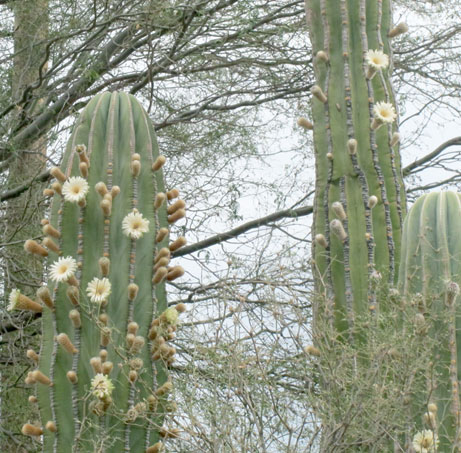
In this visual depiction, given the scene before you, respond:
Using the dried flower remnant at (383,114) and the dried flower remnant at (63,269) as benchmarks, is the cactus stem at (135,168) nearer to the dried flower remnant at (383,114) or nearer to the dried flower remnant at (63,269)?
the dried flower remnant at (63,269)

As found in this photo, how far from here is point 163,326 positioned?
11.0ft

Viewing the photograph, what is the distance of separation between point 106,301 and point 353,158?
42.6 inches

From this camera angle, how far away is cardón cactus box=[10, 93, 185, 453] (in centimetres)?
323

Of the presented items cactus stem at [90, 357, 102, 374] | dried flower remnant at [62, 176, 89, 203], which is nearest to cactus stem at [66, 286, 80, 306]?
cactus stem at [90, 357, 102, 374]

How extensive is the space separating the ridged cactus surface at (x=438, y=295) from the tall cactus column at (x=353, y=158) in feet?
0.49

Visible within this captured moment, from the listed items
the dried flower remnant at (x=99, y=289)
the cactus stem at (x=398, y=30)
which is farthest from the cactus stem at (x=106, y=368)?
the cactus stem at (x=398, y=30)

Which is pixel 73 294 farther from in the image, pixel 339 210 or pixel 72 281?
pixel 339 210

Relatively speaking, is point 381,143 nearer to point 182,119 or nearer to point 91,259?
point 91,259

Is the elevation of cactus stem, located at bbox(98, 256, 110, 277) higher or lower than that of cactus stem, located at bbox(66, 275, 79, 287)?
higher

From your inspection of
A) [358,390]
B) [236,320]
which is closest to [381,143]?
[236,320]

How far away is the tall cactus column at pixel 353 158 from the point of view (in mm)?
3422

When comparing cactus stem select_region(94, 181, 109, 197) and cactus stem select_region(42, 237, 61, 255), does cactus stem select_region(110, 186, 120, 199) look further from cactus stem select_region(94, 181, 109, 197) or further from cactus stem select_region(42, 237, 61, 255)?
cactus stem select_region(42, 237, 61, 255)

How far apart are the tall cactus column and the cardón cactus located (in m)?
0.58

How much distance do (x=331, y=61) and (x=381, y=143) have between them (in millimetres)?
402
